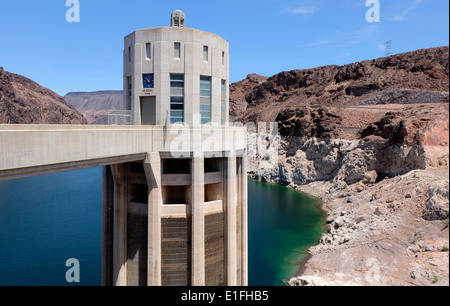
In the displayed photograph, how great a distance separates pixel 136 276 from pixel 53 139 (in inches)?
317

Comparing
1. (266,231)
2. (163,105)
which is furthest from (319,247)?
(163,105)

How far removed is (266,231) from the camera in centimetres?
3844

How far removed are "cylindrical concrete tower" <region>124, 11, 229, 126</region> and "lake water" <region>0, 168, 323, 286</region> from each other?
659 inches

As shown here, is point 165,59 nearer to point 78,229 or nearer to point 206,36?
point 206,36

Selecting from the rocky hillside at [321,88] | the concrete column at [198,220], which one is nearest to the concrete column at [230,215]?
the concrete column at [198,220]

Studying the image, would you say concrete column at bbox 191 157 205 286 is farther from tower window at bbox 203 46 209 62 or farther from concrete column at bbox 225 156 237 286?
tower window at bbox 203 46 209 62

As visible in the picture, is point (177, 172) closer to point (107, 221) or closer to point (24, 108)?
point (107, 221)

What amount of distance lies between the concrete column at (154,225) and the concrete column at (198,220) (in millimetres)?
1412

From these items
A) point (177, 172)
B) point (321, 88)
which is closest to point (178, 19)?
point (177, 172)

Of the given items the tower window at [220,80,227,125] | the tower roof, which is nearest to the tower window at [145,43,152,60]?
the tower roof

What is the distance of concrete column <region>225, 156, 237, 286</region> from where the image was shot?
48.0 feet

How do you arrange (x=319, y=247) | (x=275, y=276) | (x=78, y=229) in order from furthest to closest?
(x=78, y=229) → (x=319, y=247) → (x=275, y=276)

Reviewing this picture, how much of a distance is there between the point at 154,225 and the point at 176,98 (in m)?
5.45

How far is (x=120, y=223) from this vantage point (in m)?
14.3
